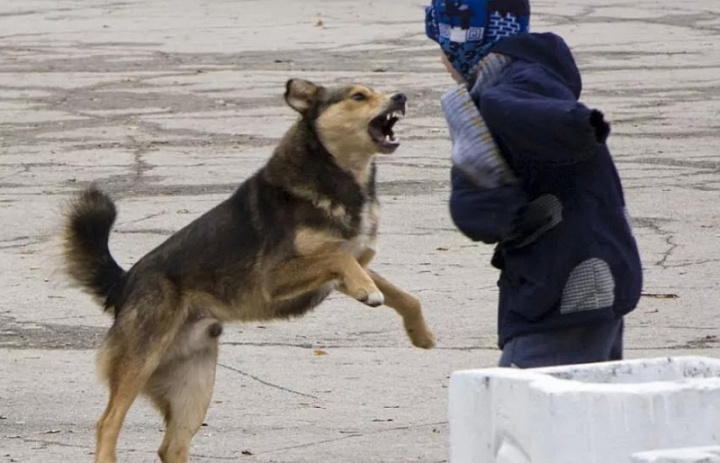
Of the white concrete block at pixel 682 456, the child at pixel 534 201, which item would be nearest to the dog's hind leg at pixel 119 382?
the child at pixel 534 201

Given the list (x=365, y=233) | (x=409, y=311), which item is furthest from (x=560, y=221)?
(x=365, y=233)

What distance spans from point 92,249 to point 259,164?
20.5 ft

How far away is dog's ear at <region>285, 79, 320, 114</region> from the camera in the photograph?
620cm

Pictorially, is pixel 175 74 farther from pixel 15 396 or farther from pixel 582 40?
pixel 15 396

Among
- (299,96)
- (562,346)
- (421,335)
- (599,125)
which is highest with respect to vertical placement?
(599,125)

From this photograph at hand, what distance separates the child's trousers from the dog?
1285 millimetres

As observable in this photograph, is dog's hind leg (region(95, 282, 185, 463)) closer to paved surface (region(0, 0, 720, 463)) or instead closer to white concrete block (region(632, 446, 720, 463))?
paved surface (region(0, 0, 720, 463))

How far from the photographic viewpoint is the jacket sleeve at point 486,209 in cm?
424

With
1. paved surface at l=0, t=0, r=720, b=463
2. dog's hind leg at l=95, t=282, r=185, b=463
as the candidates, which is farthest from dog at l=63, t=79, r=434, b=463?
paved surface at l=0, t=0, r=720, b=463

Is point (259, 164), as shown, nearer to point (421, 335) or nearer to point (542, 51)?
point (421, 335)

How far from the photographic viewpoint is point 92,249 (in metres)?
6.12

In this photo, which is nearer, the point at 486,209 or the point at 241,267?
the point at 486,209

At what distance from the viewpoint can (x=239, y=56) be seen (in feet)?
Answer: 66.2

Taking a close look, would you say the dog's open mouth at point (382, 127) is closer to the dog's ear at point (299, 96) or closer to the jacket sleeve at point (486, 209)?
the dog's ear at point (299, 96)
